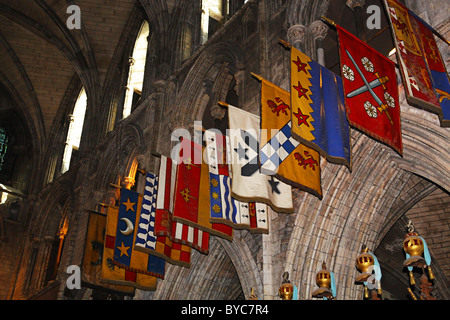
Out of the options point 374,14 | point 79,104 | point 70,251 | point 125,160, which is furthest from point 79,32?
point 374,14

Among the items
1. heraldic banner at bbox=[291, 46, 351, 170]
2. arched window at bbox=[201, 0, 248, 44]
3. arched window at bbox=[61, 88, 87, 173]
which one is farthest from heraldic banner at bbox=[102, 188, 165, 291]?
arched window at bbox=[61, 88, 87, 173]

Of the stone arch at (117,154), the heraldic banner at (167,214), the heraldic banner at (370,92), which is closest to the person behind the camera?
the heraldic banner at (370,92)

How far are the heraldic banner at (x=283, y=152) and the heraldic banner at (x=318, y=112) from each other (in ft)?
1.84

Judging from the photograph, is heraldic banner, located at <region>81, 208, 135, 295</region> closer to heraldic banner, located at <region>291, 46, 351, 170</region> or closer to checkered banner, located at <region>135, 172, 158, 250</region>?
checkered banner, located at <region>135, 172, 158, 250</region>

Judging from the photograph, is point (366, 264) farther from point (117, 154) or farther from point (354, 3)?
point (117, 154)

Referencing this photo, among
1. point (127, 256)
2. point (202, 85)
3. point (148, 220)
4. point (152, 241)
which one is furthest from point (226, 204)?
point (202, 85)

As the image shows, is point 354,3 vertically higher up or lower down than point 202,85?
lower down

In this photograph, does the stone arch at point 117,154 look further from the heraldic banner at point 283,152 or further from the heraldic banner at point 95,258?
the heraldic banner at point 283,152

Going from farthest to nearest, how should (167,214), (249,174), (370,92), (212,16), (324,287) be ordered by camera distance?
(212,16)
(167,214)
(249,174)
(370,92)
(324,287)

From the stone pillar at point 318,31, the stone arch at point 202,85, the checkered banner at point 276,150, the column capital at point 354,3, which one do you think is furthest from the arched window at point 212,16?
the checkered banner at point 276,150

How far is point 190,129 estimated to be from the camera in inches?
545

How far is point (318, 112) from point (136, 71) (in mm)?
12778

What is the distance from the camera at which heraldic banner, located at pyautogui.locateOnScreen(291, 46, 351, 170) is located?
733 cm

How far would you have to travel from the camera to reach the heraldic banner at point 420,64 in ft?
22.7
